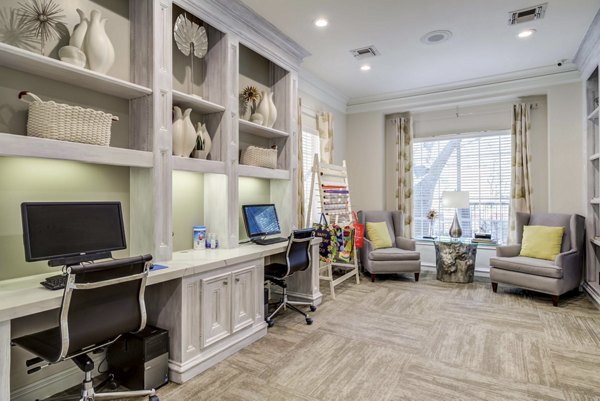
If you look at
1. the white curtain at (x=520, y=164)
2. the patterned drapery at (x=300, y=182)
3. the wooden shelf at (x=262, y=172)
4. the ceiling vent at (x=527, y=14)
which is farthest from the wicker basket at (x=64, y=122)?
the white curtain at (x=520, y=164)

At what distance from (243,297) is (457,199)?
12.2 ft

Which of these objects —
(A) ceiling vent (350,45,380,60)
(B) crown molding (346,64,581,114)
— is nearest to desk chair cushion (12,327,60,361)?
(A) ceiling vent (350,45,380,60)

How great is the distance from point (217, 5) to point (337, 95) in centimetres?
325

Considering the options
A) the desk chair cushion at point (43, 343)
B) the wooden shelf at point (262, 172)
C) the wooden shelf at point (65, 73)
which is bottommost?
the desk chair cushion at point (43, 343)

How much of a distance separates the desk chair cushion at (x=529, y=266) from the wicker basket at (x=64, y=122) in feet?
15.4

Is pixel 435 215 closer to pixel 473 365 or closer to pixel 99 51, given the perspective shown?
pixel 473 365

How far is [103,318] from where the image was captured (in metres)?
1.84

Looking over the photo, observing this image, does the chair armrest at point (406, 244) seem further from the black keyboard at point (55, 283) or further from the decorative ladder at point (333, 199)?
the black keyboard at point (55, 283)

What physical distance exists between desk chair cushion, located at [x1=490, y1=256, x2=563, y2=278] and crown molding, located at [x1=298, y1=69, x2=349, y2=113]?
11.4 ft

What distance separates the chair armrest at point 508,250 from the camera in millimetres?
4691

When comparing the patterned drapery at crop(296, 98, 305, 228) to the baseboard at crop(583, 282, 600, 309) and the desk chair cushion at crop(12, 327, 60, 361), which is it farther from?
the baseboard at crop(583, 282, 600, 309)

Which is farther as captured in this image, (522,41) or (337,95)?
(337,95)

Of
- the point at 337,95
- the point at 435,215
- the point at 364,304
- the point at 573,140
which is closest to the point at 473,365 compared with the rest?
the point at 364,304

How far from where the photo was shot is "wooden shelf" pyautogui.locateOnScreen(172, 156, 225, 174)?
2762 mm
